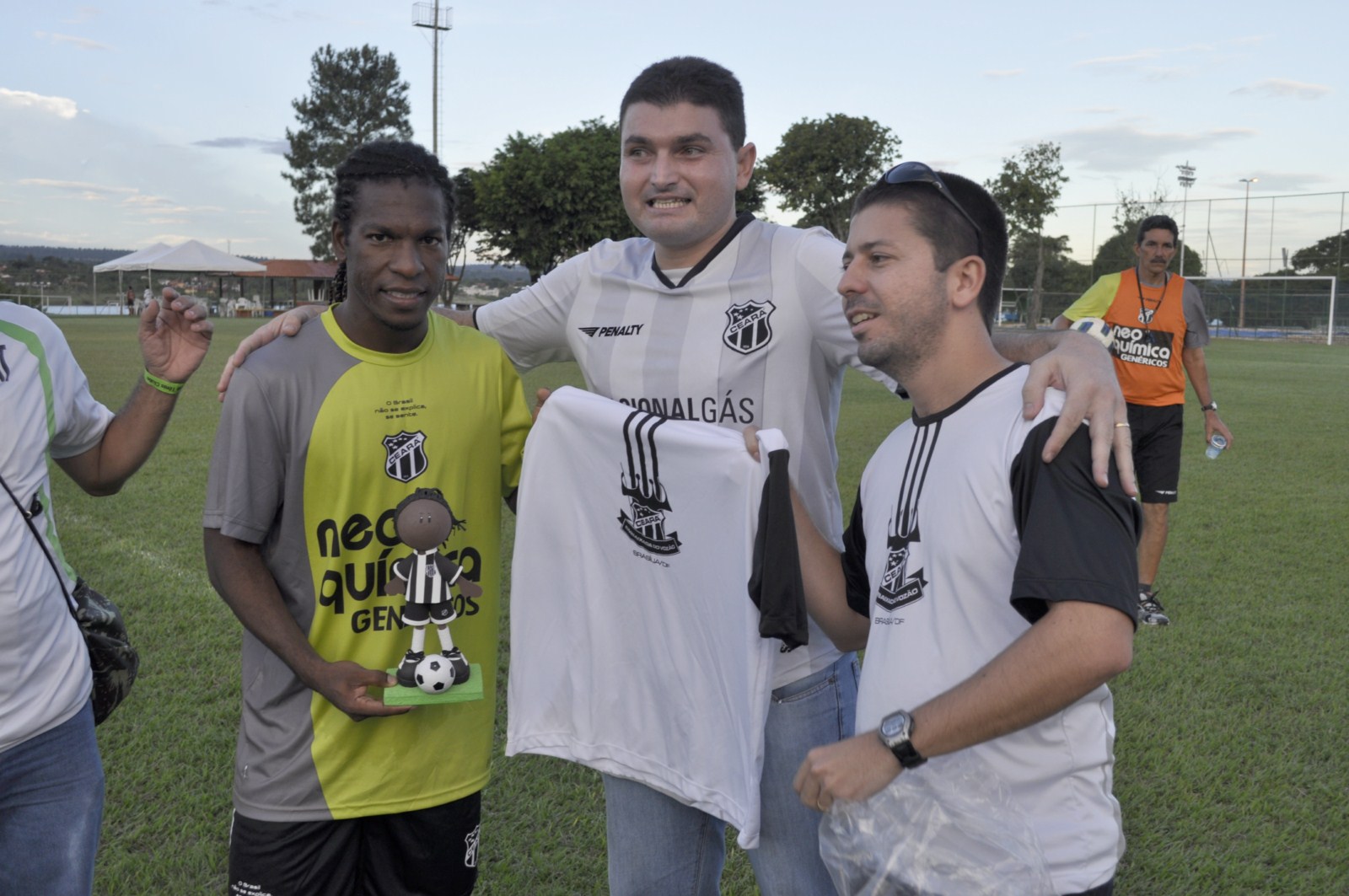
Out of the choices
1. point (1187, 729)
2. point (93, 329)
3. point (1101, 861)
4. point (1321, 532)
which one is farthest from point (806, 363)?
point (93, 329)

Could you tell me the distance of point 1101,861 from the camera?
1721mm

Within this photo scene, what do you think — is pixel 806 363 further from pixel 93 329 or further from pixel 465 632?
pixel 93 329

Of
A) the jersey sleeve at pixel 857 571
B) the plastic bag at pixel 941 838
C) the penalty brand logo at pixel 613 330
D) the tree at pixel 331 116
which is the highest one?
the tree at pixel 331 116

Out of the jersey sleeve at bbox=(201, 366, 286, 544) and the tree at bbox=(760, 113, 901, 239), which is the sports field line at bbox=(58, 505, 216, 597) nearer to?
the jersey sleeve at bbox=(201, 366, 286, 544)

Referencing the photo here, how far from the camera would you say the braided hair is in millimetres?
2387

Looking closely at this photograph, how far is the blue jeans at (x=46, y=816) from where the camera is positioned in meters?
2.14

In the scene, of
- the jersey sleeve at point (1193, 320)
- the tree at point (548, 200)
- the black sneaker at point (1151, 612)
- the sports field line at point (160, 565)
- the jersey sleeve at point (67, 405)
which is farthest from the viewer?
the tree at point (548, 200)

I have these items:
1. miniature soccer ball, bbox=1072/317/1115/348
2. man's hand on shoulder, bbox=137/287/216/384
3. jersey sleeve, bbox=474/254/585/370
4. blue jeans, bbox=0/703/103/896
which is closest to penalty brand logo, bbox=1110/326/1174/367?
miniature soccer ball, bbox=1072/317/1115/348

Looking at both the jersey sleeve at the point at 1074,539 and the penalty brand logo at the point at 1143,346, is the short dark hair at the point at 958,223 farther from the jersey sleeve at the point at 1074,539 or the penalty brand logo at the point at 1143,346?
the penalty brand logo at the point at 1143,346

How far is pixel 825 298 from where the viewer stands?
237 centimetres

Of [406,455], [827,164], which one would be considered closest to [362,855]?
[406,455]

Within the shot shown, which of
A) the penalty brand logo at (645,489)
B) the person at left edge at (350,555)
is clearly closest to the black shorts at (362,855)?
the person at left edge at (350,555)

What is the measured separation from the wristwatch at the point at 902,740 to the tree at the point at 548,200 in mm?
41833

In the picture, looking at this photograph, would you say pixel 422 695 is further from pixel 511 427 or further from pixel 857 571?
pixel 857 571
